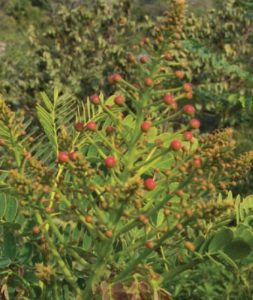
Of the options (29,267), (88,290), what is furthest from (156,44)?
(29,267)

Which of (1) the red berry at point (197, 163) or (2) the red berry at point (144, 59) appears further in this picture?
(2) the red berry at point (144, 59)

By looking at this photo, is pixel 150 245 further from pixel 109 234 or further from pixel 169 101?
pixel 169 101

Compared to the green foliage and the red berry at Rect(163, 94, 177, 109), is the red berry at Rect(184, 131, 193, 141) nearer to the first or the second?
the red berry at Rect(163, 94, 177, 109)

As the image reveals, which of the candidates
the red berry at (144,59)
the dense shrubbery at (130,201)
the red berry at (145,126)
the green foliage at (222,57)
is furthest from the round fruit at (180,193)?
the green foliage at (222,57)

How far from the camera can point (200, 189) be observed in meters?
1.17

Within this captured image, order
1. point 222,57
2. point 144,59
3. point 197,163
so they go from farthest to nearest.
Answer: point 222,57 < point 144,59 < point 197,163

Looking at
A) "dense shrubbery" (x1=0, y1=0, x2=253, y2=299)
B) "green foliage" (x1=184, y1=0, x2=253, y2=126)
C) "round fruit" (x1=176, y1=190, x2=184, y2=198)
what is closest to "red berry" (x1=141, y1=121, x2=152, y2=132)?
"dense shrubbery" (x1=0, y1=0, x2=253, y2=299)

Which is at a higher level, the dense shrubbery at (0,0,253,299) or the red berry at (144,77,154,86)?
the red berry at (144,77,154,86)

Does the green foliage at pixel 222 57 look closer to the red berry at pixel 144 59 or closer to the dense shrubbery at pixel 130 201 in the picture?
the dense shrubbery at pixel 130 201

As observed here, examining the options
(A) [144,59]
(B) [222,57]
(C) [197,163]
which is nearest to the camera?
(C) [197,163]

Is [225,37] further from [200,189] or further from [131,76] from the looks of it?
[200,189]

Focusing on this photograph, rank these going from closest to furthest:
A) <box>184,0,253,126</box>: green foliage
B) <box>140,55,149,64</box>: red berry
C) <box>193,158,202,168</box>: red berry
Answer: <box>193,158,202,168</box>: red berry
<box>140,55,149,64</box>: red berry
<box>184,0,253,126</box>: green foliage

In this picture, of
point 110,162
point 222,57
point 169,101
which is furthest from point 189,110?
point 222,57

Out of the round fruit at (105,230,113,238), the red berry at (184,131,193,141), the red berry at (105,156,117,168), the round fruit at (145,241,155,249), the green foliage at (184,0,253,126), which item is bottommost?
the green foliage at (184,0,253,126)
